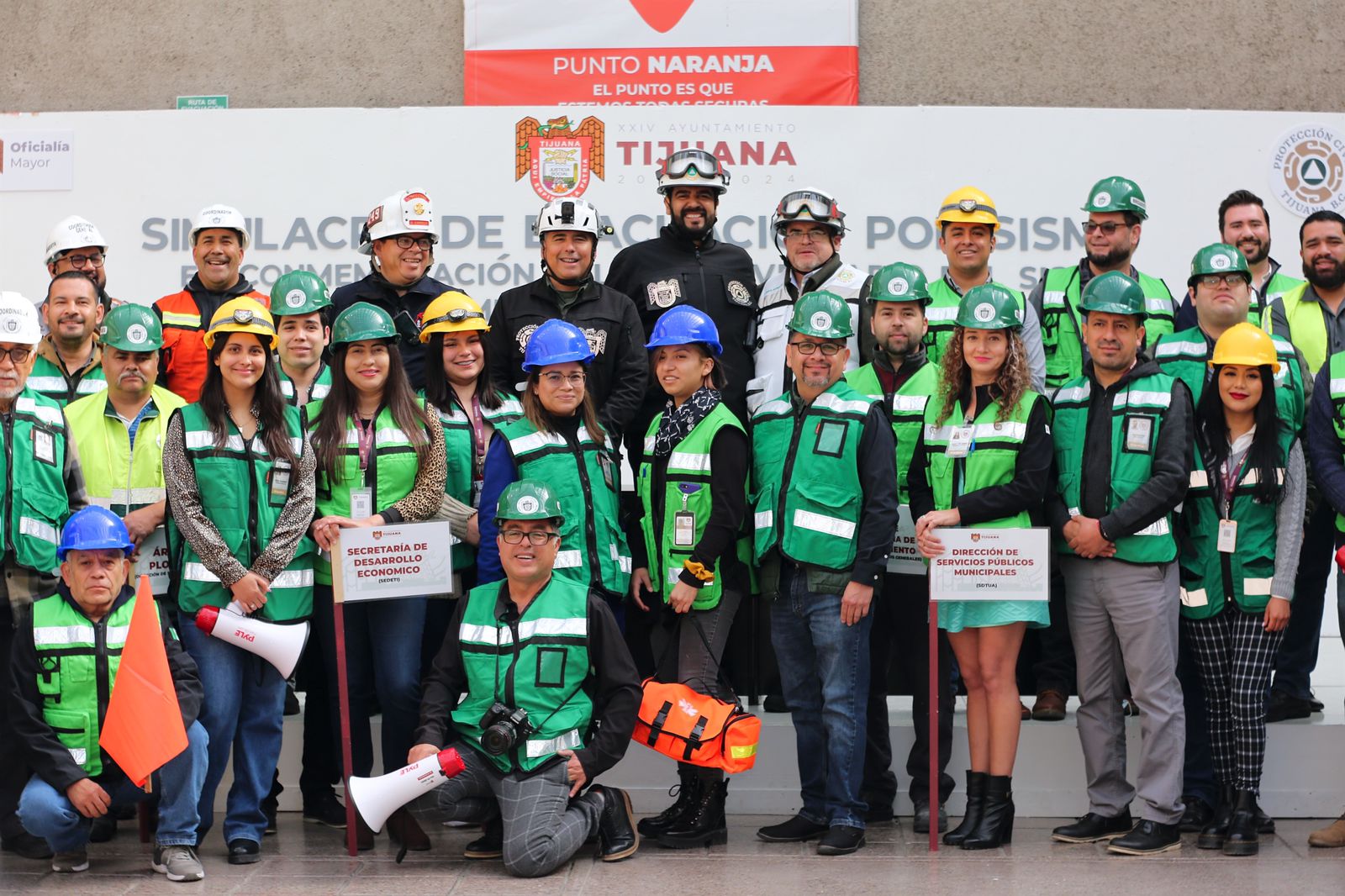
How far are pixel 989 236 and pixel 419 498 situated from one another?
2.78 metres

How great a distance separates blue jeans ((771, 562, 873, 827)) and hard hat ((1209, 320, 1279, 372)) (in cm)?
170

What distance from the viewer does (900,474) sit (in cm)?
632

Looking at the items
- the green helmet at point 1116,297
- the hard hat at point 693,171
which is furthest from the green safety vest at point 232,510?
the green helmet at point 1116,297

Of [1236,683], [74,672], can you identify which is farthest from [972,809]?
[74,672]

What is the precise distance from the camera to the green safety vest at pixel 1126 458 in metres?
5.83

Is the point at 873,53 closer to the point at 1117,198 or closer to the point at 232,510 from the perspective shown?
the point at 1117,198

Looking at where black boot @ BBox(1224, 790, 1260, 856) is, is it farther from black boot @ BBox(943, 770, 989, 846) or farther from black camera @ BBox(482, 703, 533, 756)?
black camera @ BBox(482, 703, 533, 756)

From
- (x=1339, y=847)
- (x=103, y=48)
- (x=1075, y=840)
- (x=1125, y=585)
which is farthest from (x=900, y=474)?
(x=103, y=48)

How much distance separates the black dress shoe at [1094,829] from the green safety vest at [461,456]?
8.63 feet

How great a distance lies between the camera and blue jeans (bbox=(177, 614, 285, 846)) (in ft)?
18.9

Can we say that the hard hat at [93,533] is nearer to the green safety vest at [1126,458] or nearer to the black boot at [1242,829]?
the green safety vest at [1126,458]

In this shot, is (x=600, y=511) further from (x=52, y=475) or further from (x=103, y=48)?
(x=103, y=48)

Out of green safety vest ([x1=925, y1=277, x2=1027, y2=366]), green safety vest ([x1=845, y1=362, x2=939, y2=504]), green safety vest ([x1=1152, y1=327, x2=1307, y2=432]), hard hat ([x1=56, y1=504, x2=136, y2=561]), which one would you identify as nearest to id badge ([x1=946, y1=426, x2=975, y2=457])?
green safety vest ([x1=845, y1=362, x2=939, y2=504])

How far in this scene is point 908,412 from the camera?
6.26 metres
